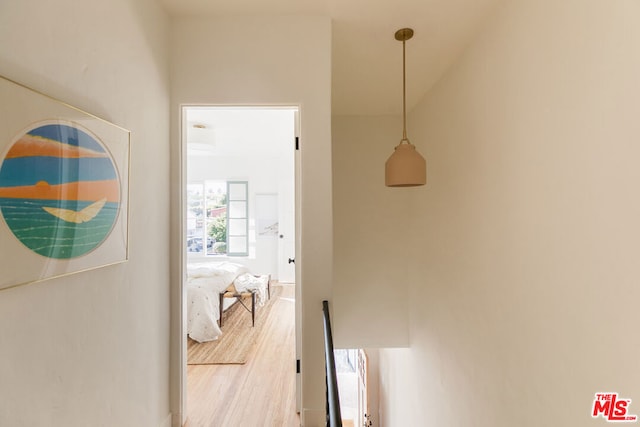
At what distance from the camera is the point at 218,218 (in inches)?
250

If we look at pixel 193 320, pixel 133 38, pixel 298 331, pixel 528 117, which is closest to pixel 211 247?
pixel 193 320

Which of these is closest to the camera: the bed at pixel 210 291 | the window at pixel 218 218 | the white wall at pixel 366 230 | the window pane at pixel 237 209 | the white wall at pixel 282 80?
the white wall at pixel 282 80

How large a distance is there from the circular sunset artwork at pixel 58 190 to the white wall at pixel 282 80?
0.70m

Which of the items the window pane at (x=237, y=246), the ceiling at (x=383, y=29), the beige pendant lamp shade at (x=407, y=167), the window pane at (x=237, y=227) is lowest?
the window pane at (x=237, y=246)

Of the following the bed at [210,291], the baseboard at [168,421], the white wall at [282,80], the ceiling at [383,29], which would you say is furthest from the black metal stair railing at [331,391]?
the bed at [210,291]

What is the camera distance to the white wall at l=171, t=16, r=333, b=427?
75.6 inches

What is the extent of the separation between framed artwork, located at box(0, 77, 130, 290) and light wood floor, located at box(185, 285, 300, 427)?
4.49 ft

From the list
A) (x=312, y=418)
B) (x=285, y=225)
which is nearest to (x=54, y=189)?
(x=312, y=418)

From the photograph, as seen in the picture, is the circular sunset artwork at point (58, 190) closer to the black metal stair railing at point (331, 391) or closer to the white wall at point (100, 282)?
the white wall at point (100, 282)

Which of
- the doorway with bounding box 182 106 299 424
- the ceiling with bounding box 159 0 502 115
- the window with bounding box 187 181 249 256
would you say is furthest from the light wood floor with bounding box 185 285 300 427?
the window with bounding box 187 181 249 256

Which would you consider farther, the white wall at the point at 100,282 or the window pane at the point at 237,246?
the window pane at the point at 237,246

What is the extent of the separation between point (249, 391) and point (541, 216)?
2319mm

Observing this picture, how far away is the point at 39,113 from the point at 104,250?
0.59 meters

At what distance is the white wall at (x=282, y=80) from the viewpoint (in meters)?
1.92
